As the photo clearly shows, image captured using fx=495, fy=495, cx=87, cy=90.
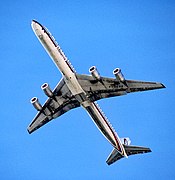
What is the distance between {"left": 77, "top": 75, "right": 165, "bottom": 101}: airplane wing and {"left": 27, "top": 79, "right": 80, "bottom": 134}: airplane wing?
12.0 ft

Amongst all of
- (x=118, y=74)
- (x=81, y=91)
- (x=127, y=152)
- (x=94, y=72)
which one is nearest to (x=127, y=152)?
(x=127, y=152)

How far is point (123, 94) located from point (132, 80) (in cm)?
264

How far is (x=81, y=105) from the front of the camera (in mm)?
71125

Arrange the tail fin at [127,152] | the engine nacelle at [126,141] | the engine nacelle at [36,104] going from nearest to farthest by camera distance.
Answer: the engine nacelle at [36,104] → the tail fin at [127,152] → the engine nacelle at [126,141]

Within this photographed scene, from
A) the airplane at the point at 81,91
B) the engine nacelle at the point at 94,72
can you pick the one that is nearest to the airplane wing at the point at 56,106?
the airplane at the point at 81,91

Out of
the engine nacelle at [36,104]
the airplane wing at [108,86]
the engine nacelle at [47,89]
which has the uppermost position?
the airplane wing at [108,86]

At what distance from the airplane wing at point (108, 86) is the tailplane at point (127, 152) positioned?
469 inches

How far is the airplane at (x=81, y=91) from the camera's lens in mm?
65375

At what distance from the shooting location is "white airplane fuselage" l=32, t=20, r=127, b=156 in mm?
65875

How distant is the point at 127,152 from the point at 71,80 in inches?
655

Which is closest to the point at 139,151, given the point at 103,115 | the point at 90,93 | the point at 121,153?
the point at 121,153

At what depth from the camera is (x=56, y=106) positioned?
240 ft

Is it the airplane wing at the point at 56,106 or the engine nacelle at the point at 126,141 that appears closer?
the airplane wing at the point at 56,106

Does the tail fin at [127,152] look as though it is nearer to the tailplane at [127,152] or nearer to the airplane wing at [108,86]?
the tailplane at [127,152]
